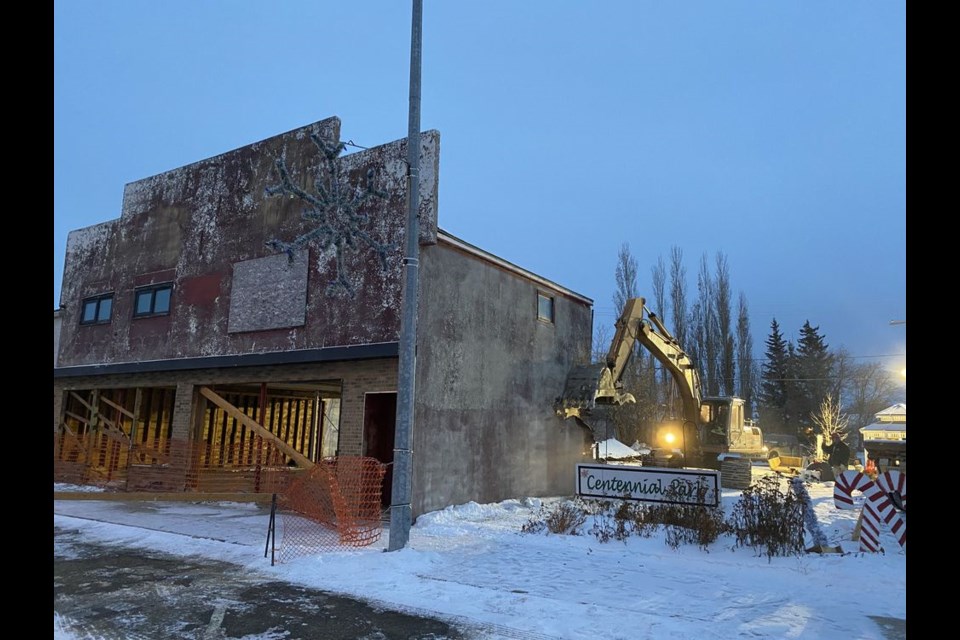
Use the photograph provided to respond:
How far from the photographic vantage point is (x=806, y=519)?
36.9ft

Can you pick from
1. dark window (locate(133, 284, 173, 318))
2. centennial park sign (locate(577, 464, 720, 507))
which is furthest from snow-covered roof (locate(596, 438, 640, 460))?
dark window (locate(133, 284, 173, 318))

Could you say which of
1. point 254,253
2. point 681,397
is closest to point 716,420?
point 681,397

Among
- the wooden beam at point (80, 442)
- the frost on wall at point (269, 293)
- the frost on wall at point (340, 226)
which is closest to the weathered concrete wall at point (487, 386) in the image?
the frost on wall at point (340, 226)

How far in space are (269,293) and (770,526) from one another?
42.8 feet

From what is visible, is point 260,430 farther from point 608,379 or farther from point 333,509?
point 608,379

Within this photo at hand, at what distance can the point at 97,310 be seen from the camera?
870 inches

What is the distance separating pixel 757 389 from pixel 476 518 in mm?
63632

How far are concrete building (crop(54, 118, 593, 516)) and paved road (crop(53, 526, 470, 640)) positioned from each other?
18.6 ft

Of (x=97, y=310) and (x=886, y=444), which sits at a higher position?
(x=97, y=310)

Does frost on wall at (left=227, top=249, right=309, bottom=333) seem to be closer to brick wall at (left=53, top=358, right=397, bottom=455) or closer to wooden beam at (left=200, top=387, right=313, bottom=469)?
brick wall at (left=53, top=358, right=397, bottom=455)

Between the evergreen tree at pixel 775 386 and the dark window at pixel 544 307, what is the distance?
175 ft

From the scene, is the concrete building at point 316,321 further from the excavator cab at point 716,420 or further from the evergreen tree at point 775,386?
the evergreen tree at point 775,386

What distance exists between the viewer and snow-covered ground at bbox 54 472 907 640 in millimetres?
7012

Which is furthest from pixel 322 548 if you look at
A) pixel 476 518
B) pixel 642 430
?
pixel 642 430
